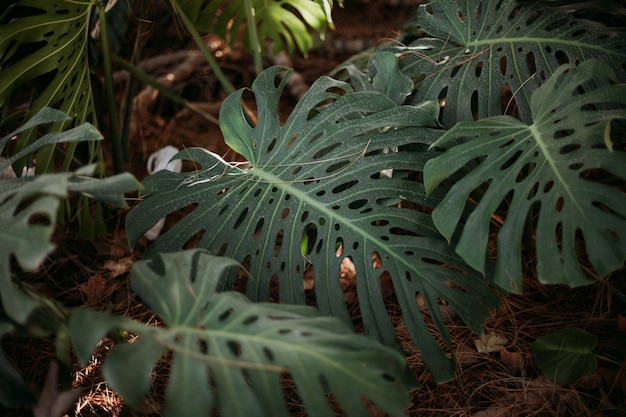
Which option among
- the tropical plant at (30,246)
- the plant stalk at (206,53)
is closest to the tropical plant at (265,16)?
the plant stalk at (206,53)

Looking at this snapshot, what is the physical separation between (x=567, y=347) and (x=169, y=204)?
0.94m

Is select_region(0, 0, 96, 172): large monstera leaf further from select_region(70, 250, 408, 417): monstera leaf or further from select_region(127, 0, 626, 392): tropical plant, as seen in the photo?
select_region(70, 250, 408, 417): monstera leaf

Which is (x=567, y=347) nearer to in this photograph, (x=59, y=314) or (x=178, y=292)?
(x=178, y=292)

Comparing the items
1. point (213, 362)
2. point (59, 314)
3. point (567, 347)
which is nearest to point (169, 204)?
point (59, 314)

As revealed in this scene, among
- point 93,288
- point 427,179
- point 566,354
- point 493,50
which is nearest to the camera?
point 427,179

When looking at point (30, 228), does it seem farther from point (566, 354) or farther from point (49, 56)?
point (566, 354)

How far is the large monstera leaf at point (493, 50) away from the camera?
4.76 feet

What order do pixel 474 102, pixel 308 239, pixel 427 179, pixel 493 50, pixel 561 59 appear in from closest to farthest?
pixel 427 179
pixel 308 239
pixel 493 50
pixel 561 59
pixel 474 102

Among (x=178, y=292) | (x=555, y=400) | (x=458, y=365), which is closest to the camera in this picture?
(x=178, y=292)

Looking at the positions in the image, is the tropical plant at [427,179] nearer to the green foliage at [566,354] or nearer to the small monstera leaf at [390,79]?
the small monstera leaf at [390,79]

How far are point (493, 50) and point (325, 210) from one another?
2.13ft

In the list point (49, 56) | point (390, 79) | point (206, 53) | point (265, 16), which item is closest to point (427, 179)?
point (390, 79)

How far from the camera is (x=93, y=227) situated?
160 cm

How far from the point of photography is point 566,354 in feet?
4.16
